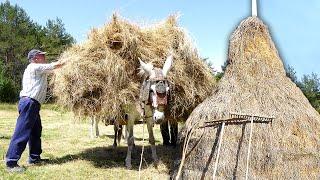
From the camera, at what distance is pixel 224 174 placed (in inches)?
290

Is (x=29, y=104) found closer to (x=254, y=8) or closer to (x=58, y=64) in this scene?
(x=58, y=64)

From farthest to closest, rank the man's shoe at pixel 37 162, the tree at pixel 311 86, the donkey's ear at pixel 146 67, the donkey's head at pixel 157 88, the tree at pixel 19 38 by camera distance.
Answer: the tree at pixel 19 38
the tree at pixel 311 86
the man's shoe at pixel 37 162
the donkey's ear at pixel 146 67
the donkey's head at pixel 157 88

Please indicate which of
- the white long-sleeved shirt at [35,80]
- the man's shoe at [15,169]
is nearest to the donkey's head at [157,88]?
the white long-sleeved shirt at [35,80]

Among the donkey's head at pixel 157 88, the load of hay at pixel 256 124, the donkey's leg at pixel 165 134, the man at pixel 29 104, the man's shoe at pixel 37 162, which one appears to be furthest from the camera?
the donkey's leg at pixel 165 134

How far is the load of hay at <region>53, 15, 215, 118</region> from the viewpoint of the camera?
8.99 m

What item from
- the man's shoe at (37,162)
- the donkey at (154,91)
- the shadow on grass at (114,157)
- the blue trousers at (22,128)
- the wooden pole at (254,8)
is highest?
the wooden pole at (254,8)

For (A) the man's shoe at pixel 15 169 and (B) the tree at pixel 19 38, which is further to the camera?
(B) the tree at pixel 19 38

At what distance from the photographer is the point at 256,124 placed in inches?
297

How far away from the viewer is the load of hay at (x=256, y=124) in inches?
286

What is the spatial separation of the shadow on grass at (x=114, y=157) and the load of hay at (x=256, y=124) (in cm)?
161

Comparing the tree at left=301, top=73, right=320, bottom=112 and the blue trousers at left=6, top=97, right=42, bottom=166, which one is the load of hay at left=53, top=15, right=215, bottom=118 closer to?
the blue trousers at left=6, top=97, right=42, bottom=166

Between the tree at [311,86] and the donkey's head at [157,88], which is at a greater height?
the tree at [311,86]

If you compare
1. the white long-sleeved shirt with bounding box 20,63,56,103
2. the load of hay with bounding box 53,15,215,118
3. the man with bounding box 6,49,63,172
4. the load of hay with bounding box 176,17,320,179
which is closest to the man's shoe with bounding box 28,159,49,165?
the man with bounding box 6,49,63,172

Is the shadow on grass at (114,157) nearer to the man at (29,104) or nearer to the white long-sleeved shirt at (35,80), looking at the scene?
the man at (29,104)
